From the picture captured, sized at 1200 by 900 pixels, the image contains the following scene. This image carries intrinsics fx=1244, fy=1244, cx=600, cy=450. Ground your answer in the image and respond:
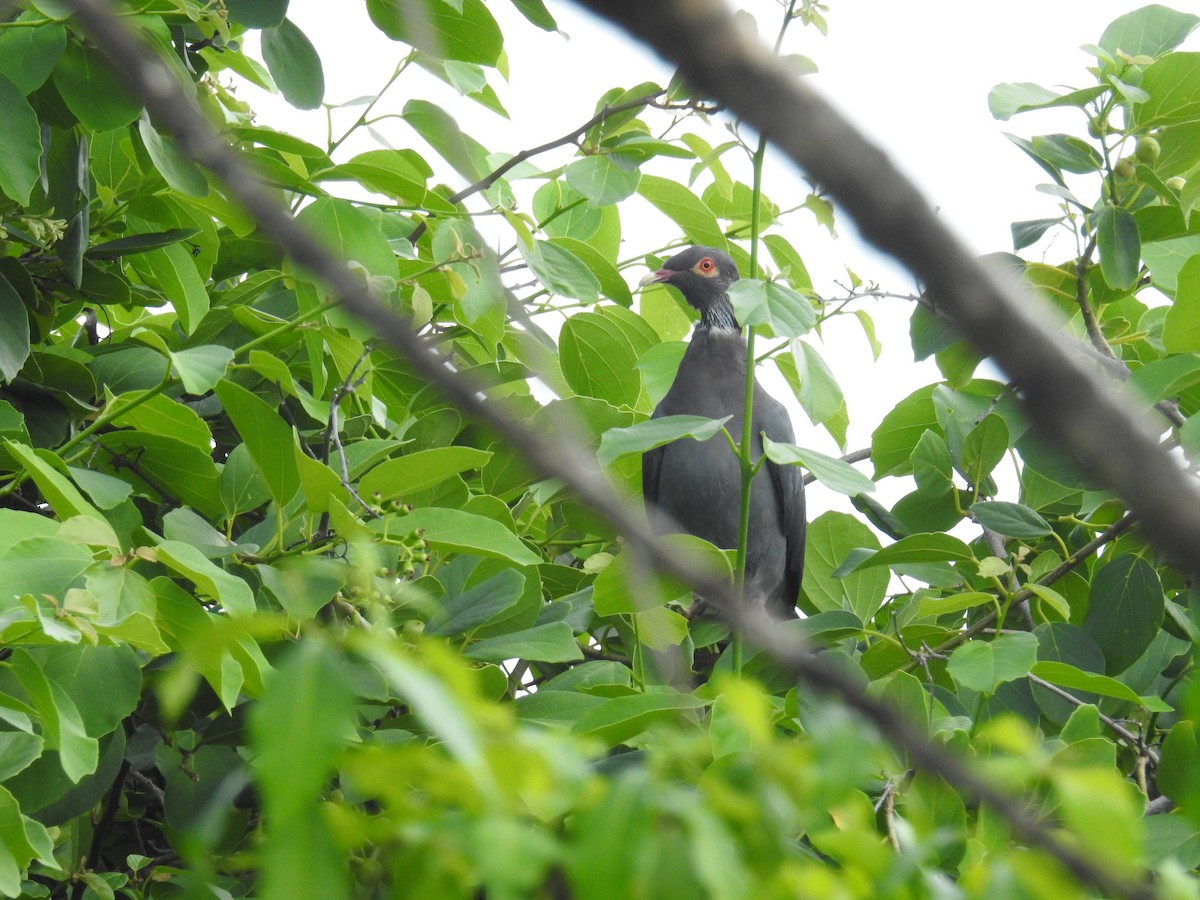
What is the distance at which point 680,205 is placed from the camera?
2.91 m

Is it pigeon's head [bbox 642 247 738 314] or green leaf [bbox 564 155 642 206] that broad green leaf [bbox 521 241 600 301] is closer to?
green leaf [bbox 564 155 642 206]

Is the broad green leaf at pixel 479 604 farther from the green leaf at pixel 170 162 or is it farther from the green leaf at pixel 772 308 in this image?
the green leaf at pixel 170 162

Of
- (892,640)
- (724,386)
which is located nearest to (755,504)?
(724,386)

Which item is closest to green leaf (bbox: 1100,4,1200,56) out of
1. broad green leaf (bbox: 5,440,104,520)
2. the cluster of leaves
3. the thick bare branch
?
the cluster of leaves

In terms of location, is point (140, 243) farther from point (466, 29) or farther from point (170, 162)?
point (466, 29)

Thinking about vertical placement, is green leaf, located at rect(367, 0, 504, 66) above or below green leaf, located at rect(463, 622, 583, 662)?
above

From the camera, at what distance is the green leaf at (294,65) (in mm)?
2539

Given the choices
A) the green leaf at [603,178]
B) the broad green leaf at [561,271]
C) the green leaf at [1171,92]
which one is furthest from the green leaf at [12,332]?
the green leaf at [1171,92]

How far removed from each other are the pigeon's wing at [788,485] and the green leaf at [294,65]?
2.63m

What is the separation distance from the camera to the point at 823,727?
2.82ft

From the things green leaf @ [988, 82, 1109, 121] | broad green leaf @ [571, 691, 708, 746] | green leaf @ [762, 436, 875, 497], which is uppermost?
green leaf @ [988, 82, 1109, 121]

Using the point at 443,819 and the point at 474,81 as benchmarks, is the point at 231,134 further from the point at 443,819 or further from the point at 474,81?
the point at 443,819

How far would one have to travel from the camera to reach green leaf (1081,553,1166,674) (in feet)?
7.99

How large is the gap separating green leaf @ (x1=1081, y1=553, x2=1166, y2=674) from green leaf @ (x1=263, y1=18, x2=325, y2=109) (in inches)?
74.5
